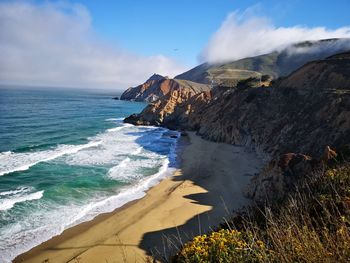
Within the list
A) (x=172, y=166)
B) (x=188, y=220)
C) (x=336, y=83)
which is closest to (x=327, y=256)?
(x=188, y=220)

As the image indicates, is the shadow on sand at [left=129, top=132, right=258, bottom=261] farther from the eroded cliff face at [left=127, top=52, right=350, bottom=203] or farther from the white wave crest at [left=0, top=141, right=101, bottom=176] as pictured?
the white wave crest at [left=0, top=141, right=101, bottom=176]

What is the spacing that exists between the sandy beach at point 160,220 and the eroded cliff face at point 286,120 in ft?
10.4

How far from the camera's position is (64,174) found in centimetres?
2789

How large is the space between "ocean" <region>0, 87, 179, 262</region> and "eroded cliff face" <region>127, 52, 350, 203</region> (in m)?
8.43

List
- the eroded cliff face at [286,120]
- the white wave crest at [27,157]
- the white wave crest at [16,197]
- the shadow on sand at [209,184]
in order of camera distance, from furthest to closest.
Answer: the white wave crest at [27,157] < the white wave crest at [16,197] < the eroded cliff face at [286,120] < the shadow on sand at [209,184]

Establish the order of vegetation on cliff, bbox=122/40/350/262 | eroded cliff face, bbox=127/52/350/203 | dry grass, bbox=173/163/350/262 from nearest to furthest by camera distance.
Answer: dry grass, bbox=173/163/350/262 < vegetation on cliff, bbox=122/40/350/262 < eroded cliff face, bbox=127/52/350/203

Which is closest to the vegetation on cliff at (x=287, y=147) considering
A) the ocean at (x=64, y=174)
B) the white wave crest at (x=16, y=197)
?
the ocean at (x=64, y=174)

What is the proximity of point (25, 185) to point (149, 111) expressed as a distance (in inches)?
1687

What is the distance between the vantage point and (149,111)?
66.4 meters

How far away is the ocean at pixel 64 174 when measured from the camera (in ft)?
61.5

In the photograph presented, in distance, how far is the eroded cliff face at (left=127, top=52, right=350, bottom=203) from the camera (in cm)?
2059

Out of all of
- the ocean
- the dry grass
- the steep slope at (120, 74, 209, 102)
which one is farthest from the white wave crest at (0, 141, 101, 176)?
the steep slope at (120, 74, 209, 102)

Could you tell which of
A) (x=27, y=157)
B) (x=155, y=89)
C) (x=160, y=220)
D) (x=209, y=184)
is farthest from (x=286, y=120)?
(x=155, y=89)

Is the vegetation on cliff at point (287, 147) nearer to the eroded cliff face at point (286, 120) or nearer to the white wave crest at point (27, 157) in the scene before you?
the eroded cliff face at point (286, 120)
